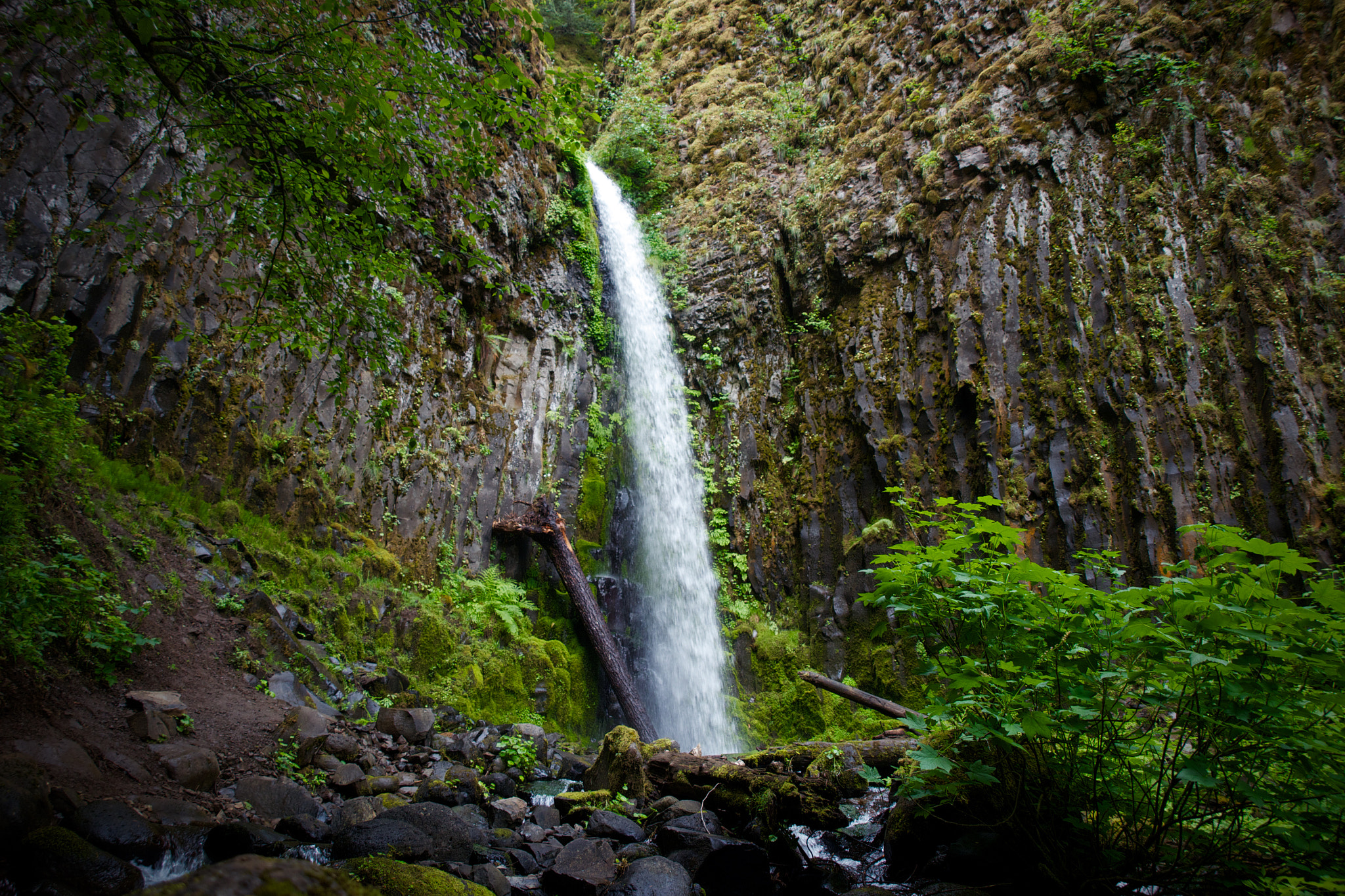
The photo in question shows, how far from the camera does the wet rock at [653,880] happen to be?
9.19 feet

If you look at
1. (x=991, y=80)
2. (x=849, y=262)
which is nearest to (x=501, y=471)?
(x=849, y=262)

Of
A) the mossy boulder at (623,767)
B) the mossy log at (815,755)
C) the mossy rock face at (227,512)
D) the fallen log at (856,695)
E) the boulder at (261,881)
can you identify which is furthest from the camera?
the fallen log at (856,695)

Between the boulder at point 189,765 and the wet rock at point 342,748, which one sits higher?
the boulder at point 189,765

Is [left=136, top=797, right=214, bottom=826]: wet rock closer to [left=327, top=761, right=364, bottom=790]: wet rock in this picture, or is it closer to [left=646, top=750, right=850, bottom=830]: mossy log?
[left=327, top=761, right=364, bottom=790]: wet rock

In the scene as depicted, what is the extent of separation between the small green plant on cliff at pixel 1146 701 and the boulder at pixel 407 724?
4314mm

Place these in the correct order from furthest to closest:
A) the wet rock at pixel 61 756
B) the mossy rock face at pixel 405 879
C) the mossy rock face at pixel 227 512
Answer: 1. the mossy rock face at pixel 227 512
2. the wet rock at pixel 61 756
3. the mossy rock face at pixel 405 879

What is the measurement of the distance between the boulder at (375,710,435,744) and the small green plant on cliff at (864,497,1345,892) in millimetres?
4314

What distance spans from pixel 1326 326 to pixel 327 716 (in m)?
10.7

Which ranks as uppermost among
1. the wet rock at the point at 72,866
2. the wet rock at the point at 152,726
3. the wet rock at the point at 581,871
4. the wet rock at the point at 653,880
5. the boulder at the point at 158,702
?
the boulder at the point at 158,702

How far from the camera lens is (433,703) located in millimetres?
6316

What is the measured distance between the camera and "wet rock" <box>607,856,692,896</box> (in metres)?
2.80

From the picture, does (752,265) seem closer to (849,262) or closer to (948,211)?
(849,262)

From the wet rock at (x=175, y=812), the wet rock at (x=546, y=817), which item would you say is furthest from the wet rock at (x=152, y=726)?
the wet rock at (x=546, y=817)

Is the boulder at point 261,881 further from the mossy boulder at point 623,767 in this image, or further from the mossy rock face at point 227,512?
the mossy rock face at point 227,512
